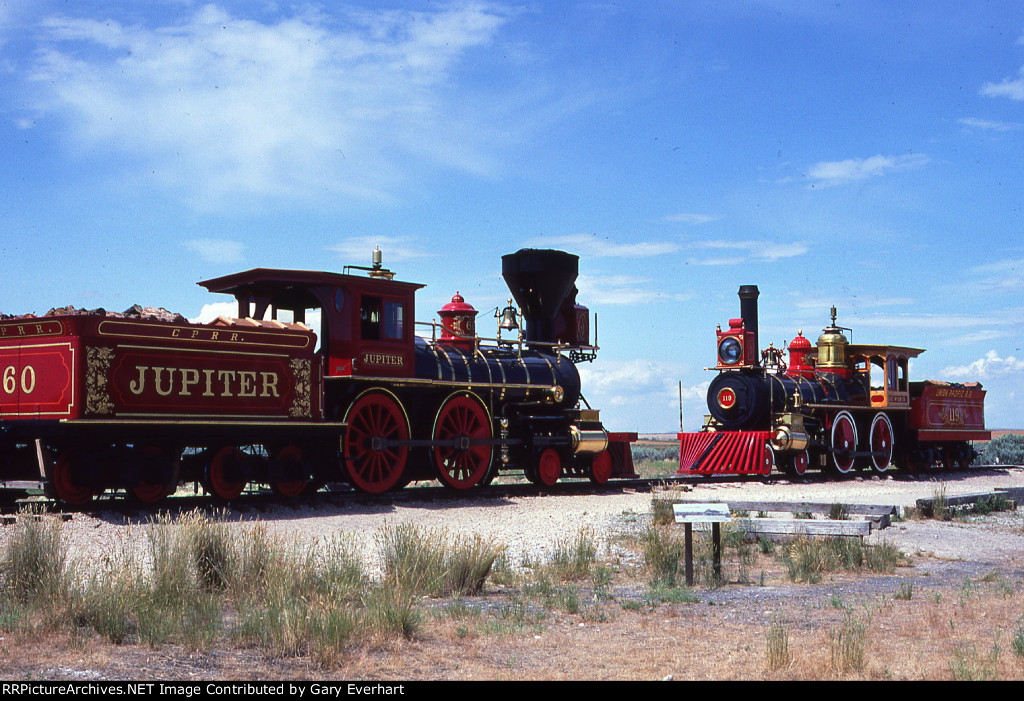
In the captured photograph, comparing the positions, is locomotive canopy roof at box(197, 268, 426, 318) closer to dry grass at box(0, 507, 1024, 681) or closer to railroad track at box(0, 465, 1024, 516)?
railroad track at box(0, 465, 1024, 516)

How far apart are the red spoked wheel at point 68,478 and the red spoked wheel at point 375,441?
4146 mm

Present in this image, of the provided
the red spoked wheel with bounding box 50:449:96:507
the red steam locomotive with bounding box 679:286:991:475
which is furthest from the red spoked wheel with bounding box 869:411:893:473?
the red spoked wheel with bounding box 50:449:96:507

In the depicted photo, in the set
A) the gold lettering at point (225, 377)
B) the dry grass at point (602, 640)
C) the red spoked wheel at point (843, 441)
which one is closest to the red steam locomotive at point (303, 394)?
the gold lettering at point (225, 377)

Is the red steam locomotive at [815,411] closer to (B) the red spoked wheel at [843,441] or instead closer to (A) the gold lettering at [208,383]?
(B) the red spoked wheel at [843,441]

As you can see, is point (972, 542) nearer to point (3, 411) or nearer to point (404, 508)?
point (404, 508)

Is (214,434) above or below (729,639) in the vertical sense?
above

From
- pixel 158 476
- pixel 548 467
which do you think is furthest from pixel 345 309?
pixel 548 467

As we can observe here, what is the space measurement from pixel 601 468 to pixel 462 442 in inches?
171

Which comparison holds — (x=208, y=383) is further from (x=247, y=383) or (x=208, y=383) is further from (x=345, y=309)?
(x=345, y=309)

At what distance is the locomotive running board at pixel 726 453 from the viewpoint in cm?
2530

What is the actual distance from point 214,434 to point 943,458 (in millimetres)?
25255

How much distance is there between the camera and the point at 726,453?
25.9 meters

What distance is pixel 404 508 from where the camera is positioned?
15.7 m

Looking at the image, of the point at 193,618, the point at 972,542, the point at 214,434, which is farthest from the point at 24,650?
the point at 972,542
